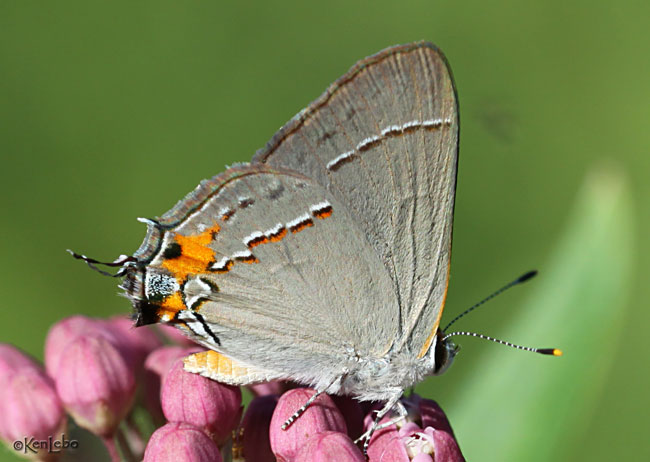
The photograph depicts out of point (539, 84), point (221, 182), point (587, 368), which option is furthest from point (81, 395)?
point (539, 84)

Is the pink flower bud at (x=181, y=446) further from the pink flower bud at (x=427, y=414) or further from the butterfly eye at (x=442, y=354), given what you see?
the butterfly eye at (x=442, y=354)

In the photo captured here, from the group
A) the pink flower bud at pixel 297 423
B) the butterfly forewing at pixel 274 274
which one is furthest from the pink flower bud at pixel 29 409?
the pink flower bud at pixel 297 423

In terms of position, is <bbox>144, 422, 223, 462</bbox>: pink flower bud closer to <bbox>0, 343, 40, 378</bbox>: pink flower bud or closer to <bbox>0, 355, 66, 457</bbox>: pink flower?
<bbox>0, 355, 66, 457</bbox>: pink flower

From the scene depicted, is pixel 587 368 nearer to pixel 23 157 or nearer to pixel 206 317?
pixel 206 317

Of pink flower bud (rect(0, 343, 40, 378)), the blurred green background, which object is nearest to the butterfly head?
pink flower bud (rect(0, 343, 40, 378))

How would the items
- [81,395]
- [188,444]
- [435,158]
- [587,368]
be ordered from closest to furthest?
[188,444] → [435,158] → [81,395] → [587,368]
